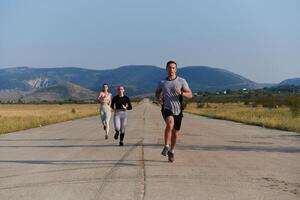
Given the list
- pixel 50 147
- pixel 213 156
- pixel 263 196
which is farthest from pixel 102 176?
pixel 50 147

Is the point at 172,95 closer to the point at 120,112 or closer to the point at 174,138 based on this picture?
the point at 174,138

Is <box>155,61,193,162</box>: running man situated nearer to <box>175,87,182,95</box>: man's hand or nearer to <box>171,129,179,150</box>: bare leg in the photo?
<box>175,87,182,95</box>: man's hand

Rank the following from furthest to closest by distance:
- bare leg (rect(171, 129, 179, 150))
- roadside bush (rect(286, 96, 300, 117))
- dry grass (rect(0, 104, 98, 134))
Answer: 1. roadside bush (rect(286, 96, 300, 117))
2. dry grass (rect(0, 104, 98, 134))
3. bare leg (rect(171, 129, 179, 150))

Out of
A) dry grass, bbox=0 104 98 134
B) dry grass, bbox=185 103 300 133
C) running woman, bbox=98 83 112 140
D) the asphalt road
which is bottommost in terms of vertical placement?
dry grass, bbox=0 104 98 134

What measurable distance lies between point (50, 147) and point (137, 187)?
30.6 ft

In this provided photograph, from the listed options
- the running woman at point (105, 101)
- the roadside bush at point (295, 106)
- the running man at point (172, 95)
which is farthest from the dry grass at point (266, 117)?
the running man at point (172, 95)

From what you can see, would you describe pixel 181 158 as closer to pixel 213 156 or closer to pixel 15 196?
pixel 213 156

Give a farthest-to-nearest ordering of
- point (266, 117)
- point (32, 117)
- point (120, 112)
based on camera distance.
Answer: point (32, 117) < point (266, 117) < point (120, 112)

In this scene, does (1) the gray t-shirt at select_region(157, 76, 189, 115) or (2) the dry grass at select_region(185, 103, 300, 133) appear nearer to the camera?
(1) the gray t-shirt at select_region(157, 76, 189, 115)

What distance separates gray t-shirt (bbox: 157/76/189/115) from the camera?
1318cm

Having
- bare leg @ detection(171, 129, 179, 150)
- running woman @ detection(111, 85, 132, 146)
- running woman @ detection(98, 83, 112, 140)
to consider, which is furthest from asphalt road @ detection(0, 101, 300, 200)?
running woman @ detection(98, 83, 112, 140)

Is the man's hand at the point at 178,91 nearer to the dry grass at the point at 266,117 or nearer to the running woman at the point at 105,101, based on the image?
the running woman at the point at 105,101

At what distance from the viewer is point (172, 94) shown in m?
13.2

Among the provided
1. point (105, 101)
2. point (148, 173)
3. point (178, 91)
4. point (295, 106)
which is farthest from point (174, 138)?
point (295, 106)
